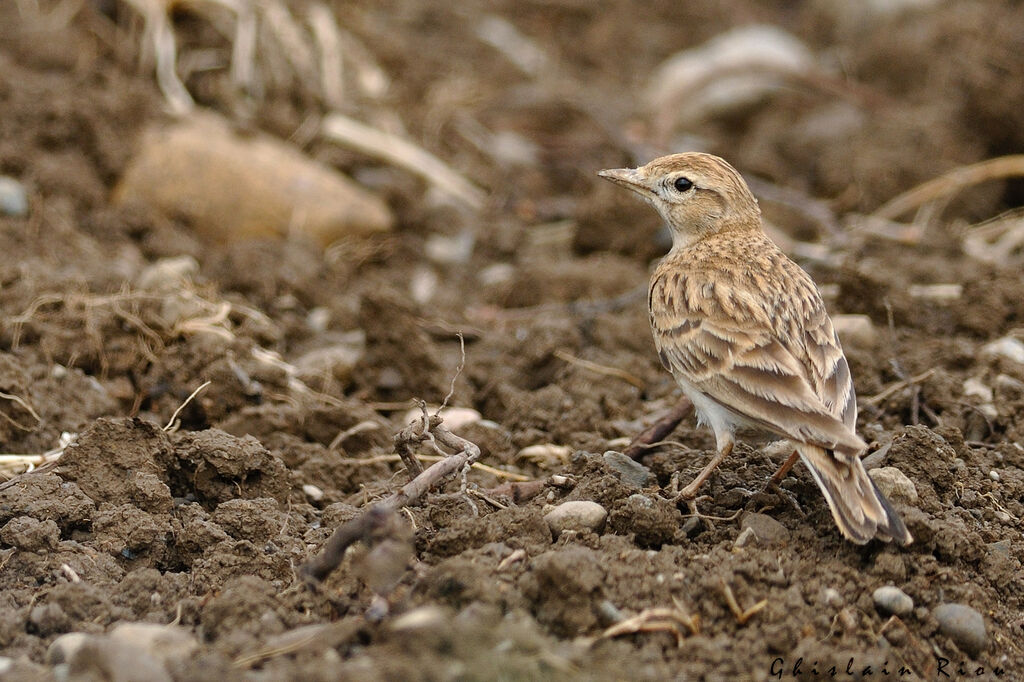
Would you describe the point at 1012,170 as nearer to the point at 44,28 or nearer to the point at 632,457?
the point at 632,457

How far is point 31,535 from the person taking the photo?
3748 mm

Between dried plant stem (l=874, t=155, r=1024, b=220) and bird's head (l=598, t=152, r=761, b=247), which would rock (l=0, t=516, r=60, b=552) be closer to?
bird's head (l=598, t=152, r=761, b=247)

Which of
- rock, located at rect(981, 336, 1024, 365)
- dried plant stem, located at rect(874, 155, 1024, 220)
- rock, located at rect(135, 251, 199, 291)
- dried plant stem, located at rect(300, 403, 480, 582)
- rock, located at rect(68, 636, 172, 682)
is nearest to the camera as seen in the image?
rock, located at rect(68, 636, 172, 682)

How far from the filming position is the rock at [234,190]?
25.4ft

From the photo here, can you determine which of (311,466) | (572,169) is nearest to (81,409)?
(311,466)

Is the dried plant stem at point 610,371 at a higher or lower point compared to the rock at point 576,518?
→ lower

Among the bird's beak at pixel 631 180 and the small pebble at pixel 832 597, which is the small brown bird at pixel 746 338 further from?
the small pebble at pixel 832 597

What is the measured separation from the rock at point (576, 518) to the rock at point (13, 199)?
15.7 feet

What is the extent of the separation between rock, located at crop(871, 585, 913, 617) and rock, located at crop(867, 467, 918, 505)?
0.55 metres

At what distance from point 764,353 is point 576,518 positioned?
946mm

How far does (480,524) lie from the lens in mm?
3715

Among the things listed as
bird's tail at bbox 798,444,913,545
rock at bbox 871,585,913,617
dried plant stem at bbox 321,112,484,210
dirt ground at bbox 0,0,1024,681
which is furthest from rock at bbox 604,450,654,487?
dried plant stem at bbox 321,112,484,210

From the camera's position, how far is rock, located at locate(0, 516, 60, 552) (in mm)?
3740

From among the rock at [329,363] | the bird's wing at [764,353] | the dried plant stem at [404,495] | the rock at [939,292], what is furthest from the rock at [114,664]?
the rock at [939,292]
